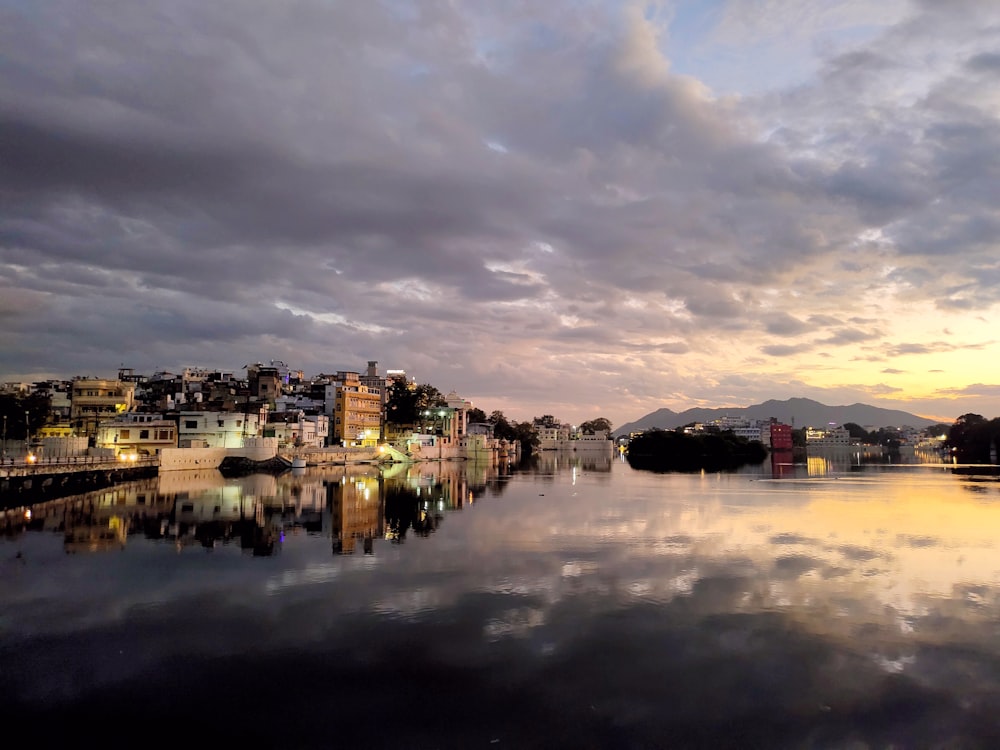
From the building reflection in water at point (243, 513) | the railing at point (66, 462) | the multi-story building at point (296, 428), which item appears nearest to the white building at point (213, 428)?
the multi-story building at point (296, 428)

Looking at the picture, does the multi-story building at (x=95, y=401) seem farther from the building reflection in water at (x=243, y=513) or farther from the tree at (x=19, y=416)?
the building reflection in water at (x=243, y=513)

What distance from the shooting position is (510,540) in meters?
27.9

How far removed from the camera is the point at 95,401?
8975 cm

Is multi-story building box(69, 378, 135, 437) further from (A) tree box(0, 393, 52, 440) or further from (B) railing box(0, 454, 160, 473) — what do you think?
(B) railing box(0, 454, 160, 473)

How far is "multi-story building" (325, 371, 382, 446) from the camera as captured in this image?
114 meters

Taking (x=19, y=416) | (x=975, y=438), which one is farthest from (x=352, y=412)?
(x=975, y=438)

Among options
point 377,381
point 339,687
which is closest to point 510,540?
point 339,687

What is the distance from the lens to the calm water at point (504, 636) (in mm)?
10094

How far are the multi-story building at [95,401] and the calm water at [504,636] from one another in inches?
2583

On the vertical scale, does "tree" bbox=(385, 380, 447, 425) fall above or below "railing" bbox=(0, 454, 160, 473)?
above

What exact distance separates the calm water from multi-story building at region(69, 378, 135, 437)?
65.6 m

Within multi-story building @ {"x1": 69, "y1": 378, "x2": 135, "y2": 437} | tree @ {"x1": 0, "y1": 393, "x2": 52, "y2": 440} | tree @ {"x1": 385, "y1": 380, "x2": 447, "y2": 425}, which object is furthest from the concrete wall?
tree @ {"x1": 385, "y1": 380, "x2": 447, "y2": 425}

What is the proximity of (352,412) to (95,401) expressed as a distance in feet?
130

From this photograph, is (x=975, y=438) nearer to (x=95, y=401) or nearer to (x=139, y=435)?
(x=139, y=435)
